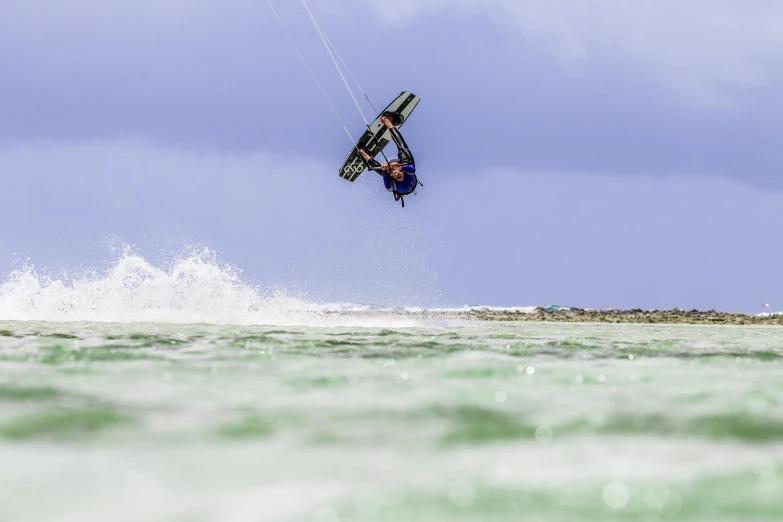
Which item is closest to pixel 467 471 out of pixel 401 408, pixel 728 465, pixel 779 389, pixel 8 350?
pixel 728 465

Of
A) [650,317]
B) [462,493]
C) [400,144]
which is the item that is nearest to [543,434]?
[462,493]

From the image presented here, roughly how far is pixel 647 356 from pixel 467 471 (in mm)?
7351

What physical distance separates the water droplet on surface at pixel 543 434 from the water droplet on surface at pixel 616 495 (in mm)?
998

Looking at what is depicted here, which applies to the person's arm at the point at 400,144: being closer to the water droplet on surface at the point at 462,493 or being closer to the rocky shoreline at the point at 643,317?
the rocky shoreline at the point at 643,317

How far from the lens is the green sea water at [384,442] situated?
3025mm

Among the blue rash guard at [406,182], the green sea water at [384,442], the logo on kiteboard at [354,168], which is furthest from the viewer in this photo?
the logo on kiteboard at [354,168]

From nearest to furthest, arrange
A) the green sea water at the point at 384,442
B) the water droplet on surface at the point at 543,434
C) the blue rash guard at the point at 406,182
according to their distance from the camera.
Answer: the green sea water at the point at 384,442 < the water droplet on surface at the point at 543,434 < the blue rash guard at the point at 406,182

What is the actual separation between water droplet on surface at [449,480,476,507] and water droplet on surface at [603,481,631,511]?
0.49 meters

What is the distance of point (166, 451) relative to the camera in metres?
3.95

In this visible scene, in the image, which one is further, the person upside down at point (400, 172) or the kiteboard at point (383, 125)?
the kiteboard at point (383, 125)

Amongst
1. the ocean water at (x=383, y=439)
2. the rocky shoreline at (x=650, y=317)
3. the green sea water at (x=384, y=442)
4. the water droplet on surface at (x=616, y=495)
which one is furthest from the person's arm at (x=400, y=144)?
the water droplet on surface at (x=616, y=495)

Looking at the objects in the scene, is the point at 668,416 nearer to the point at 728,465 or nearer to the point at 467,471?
the point at 728,465

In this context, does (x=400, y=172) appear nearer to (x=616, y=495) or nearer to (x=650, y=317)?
(x=616, y=495)

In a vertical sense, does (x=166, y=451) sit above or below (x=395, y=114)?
below
